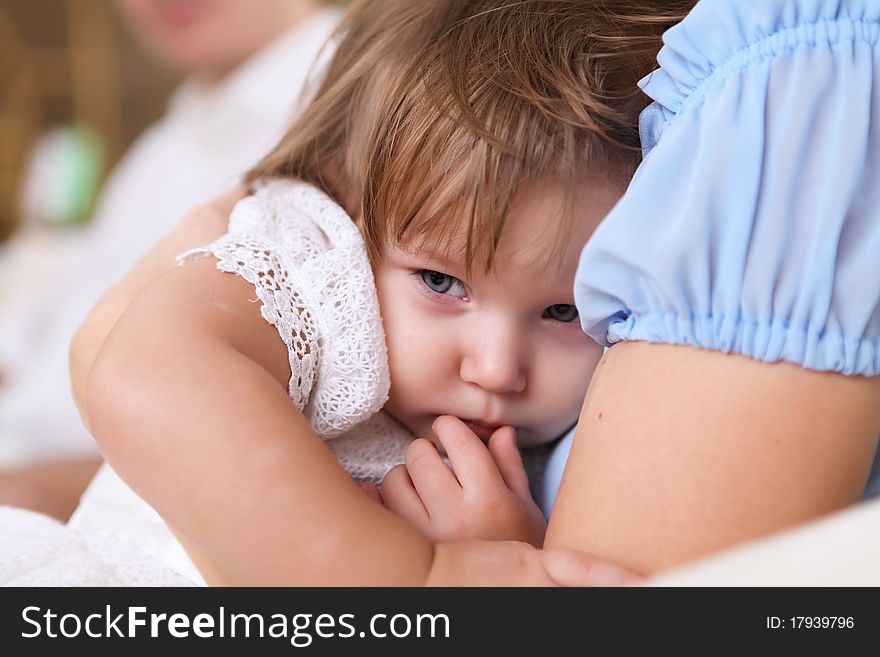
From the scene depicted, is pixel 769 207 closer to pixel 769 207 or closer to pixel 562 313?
pixel 769 207

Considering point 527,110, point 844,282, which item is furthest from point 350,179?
point 844,282

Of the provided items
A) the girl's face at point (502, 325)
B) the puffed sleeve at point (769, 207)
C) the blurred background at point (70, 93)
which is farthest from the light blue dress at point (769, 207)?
the blurred background at point (70, 93)

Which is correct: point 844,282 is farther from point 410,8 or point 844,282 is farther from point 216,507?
point 410,8

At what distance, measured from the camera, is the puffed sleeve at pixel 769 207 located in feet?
1.92

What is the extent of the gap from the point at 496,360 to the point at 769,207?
0.27 meters

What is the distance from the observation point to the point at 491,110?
2.49 feet

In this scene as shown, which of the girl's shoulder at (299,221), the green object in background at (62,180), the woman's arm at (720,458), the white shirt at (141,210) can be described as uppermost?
the girl's shoulder at (299,221)

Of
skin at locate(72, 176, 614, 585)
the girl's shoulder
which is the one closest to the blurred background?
the girl's shoulder

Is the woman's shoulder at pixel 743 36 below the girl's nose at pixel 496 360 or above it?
above

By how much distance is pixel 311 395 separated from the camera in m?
0.80

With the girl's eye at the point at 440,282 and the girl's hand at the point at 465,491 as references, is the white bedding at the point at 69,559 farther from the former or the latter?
the girl's eye at the point at 440,282

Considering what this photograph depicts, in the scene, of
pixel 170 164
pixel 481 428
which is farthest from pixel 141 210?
pixel 481 428

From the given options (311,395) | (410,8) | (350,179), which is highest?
(410,8)
